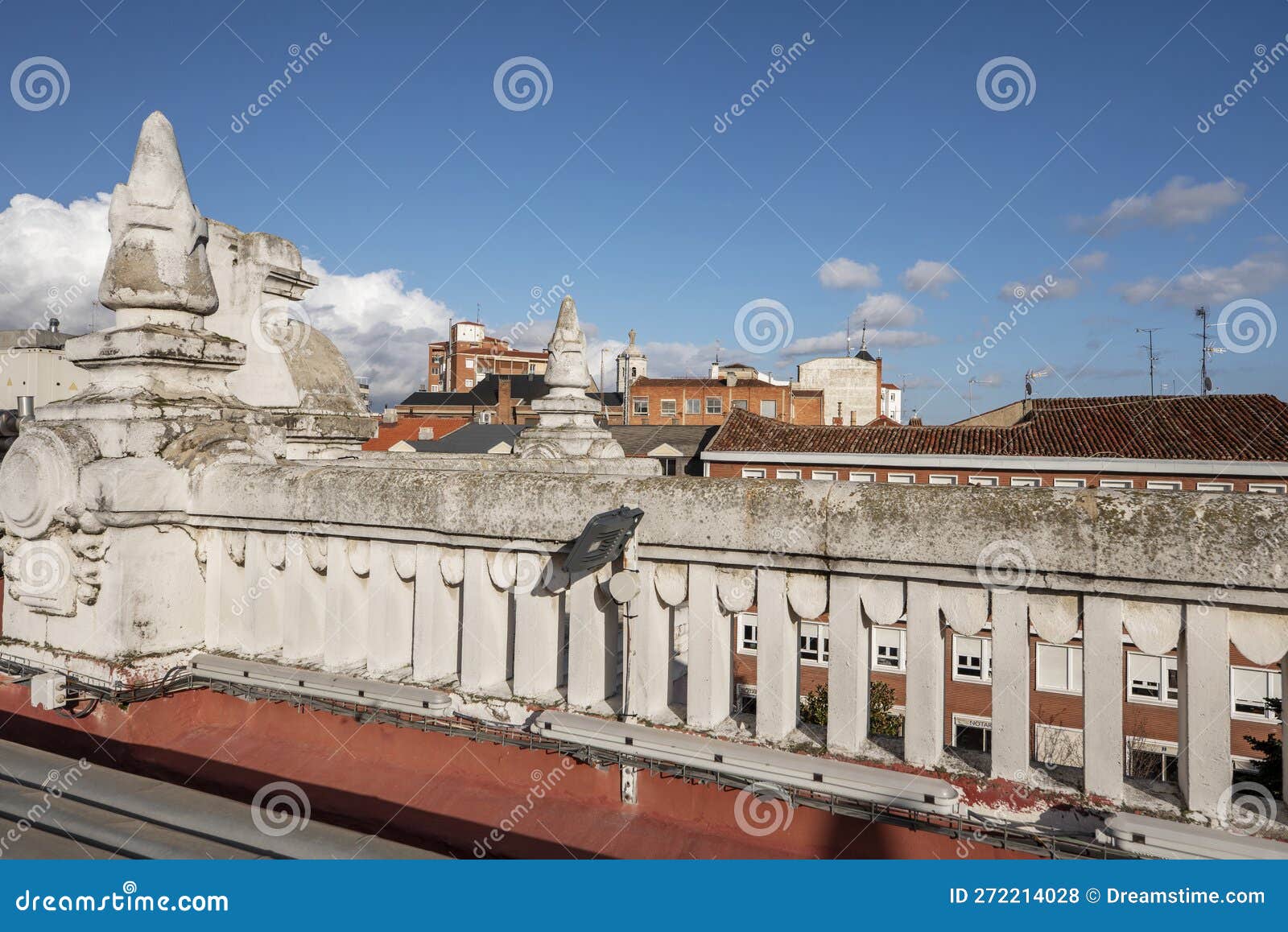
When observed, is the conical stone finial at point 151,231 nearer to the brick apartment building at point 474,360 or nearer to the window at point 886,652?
the window at point 886,652

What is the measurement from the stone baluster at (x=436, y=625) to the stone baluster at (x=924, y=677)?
184 cm

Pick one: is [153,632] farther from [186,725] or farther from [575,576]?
[575,576]

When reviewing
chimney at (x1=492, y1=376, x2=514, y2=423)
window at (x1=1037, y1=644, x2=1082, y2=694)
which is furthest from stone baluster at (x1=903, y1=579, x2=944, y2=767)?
A: chimney at (x1=492, y1=376, x2=514, y2=423)

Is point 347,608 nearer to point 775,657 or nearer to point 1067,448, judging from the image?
point 775,657

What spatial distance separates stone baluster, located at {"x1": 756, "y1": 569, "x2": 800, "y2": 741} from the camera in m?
2.94

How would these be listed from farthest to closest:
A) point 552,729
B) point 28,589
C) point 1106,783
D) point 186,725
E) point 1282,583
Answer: point 28,589 → point 186,725 → point 552,729 → point 1106,783 → point 1282,583

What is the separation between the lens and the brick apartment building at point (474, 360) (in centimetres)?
9306

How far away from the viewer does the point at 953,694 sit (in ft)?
80.5

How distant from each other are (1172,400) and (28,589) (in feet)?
112

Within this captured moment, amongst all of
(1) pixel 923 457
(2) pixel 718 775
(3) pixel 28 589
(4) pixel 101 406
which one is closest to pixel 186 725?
(3) pixel 28 589

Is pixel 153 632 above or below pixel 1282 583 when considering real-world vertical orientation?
below

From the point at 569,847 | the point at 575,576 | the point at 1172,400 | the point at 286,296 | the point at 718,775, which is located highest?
the point at 1172,400

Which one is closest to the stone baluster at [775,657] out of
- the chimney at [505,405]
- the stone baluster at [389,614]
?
the stone baluster at [389,614]

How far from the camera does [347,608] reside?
12.4 feet
